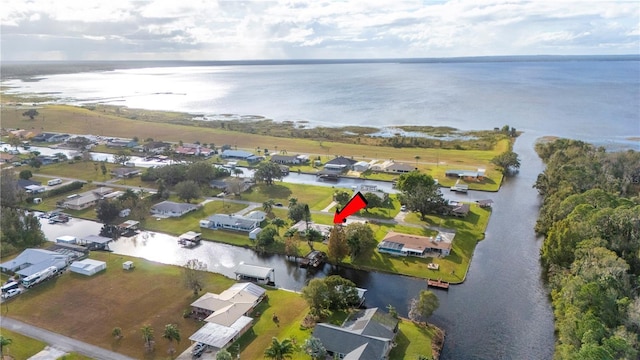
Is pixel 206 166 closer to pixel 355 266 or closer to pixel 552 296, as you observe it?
pixel 355 266

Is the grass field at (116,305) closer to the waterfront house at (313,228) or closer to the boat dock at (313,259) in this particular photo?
the boat dock at (313,259)

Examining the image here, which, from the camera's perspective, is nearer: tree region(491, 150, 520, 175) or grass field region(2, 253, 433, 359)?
grass field region(2, 253, 433, 359)

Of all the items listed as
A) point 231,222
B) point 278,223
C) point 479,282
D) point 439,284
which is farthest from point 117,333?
point 479,282

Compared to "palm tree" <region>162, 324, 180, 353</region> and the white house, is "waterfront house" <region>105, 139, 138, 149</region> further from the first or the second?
"palm tree" <region>162, 324, 180, 353</region>

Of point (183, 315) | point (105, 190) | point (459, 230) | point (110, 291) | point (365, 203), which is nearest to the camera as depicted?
point (183, 315)

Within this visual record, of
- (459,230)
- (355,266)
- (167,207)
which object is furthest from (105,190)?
(459,230)

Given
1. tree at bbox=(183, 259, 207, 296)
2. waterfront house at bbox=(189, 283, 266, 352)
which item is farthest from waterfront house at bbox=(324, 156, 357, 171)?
tree at bbox=(183, 259, 207, 296)
